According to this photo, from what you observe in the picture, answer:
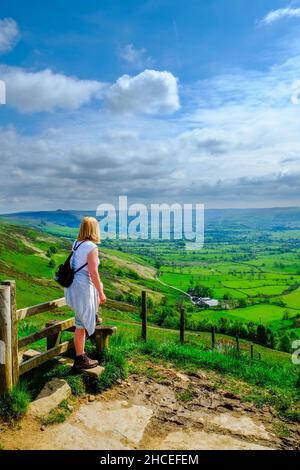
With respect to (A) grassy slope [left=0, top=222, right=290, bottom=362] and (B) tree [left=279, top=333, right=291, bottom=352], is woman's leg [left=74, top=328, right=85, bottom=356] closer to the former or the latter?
(A) grassy slope [left=0, top=222, right=290, bottom=362]

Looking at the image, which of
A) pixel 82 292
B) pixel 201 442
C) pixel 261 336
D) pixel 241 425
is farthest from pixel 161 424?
pixel 261 336

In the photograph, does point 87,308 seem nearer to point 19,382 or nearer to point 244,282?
point 19,382

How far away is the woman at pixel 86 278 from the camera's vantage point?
23.9ft

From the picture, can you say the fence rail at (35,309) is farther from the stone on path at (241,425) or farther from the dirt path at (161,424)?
the stone on path at (241,425)

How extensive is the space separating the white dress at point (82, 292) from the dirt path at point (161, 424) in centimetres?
152

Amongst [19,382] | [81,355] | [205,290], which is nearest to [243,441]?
[81,355]

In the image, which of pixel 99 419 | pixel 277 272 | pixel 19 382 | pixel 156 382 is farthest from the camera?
pixel 277 272

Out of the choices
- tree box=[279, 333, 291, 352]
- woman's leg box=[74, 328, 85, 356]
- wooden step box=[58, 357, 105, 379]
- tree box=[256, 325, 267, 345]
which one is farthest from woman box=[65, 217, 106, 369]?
tree box=[256, 325, 267, 345]

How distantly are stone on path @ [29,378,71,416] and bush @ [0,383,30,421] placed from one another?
16 centimetres

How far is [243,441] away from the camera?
238 inches

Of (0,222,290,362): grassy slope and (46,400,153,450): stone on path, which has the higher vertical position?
(46,400,153,450): stone on path

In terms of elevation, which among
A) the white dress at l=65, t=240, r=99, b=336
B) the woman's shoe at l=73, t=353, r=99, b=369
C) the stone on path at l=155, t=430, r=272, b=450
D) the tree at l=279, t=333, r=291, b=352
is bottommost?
the tree at l=279, t=333, r=291, b=352

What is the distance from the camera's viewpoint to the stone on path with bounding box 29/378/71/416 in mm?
6355
